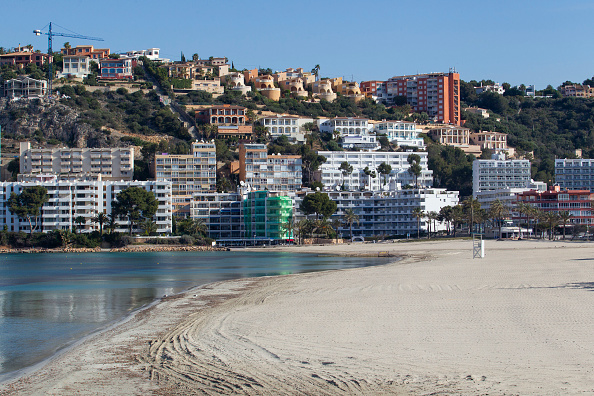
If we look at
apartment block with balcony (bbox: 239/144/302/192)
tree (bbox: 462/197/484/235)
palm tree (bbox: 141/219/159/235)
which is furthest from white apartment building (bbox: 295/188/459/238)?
palm tree (bbox: 141/219/159/235)

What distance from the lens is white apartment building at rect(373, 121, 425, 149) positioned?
6727 inches

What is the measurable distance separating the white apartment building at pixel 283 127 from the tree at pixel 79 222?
6064cm

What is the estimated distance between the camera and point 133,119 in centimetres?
16300

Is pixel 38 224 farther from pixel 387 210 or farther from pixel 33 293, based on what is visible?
pixel 33 293

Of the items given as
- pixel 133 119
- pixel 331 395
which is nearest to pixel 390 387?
pixel 331 395

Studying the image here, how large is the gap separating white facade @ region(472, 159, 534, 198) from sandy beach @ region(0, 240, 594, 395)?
124296mm

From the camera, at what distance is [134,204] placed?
111875 millimetres

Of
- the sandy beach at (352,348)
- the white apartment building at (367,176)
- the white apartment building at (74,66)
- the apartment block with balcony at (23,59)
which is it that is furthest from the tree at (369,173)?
the sandy beach at (352,348)

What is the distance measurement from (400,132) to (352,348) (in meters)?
160

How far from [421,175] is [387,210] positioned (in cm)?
2771

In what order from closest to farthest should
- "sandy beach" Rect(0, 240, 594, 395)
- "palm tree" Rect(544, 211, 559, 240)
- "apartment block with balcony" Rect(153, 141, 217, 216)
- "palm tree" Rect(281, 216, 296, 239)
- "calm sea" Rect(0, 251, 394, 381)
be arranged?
"sandy beach" Rect(0, 240, 594, 395)
"calm sea" Rect(0, 251, 394, 381)
"palm tree" Rect(544, 211, 559, 240)
"palm tree" Rect(281, 216, 296, 239)
"apartment block with balcony" Rect(153, 141, 217, 216)

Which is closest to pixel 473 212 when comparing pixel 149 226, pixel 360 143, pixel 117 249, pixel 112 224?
pixel 149 226

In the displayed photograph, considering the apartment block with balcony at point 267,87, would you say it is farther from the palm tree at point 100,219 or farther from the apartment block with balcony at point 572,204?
the apartment block with balcony at point 572,204

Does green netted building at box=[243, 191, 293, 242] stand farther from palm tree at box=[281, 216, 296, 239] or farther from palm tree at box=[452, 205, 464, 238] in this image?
palm tree at box=[452, 205, 464, 238]
